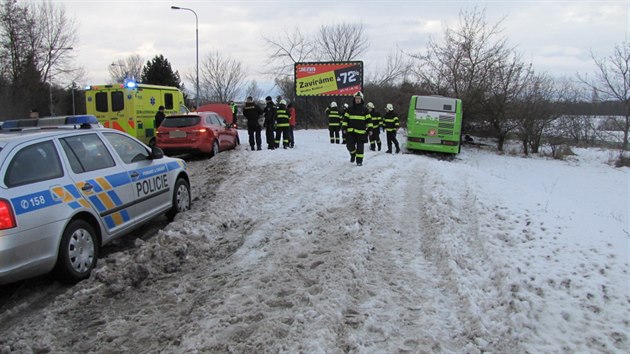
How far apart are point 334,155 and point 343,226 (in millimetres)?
6957

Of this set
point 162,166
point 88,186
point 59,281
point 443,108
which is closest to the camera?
point 59,281

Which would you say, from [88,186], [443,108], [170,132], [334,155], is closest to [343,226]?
[88,186]

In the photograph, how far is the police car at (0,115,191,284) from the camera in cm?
411

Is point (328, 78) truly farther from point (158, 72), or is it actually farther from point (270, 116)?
point (158, 72)

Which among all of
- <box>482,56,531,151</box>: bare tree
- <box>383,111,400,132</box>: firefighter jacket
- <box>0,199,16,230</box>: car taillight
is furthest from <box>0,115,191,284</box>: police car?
<box>482,56,531,151</box>: bare tree

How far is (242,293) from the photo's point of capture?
13.8 ft

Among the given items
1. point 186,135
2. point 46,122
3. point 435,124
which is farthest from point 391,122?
point 46,122

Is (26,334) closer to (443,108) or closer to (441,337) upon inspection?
(441,337)

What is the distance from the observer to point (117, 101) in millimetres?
14953

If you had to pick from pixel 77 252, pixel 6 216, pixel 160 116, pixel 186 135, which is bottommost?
pixel 77 252

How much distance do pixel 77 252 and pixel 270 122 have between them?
11.1 m

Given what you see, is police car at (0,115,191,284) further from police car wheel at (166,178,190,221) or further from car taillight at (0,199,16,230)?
police car wheel at (166,178,190,221)

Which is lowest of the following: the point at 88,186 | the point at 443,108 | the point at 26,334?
the point at 26,334

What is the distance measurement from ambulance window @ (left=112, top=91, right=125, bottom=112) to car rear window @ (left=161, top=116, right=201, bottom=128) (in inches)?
102
